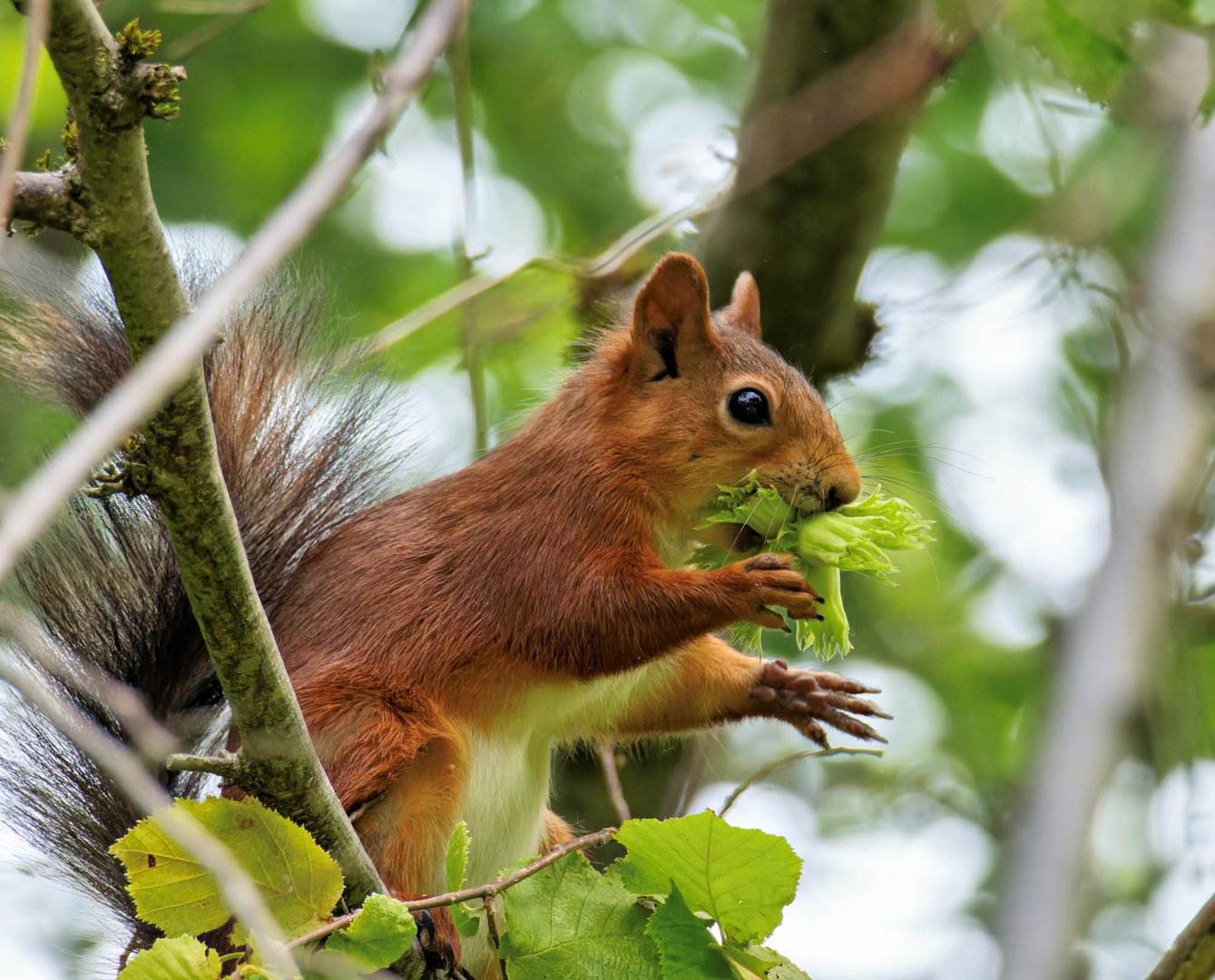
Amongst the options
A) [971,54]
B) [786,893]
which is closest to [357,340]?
[786,893]

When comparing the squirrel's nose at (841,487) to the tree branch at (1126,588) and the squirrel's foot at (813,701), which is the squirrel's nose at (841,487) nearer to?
the squirrel's foot at (813,701)

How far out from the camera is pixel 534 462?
9.75 ft

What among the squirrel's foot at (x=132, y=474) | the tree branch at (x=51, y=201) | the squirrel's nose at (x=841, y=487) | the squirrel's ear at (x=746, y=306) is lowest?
the squirrel's foot at (x=132, y=474)

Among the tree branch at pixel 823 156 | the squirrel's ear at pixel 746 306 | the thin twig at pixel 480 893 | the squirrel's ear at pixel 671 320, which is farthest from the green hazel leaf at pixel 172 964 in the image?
the tree branch at pixel 823 156

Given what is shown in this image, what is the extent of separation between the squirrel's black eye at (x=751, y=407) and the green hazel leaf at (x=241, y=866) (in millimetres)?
1432

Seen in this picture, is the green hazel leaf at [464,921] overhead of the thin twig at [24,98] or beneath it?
beneath

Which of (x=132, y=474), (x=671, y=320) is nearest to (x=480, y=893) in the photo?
(x=132, y=474)

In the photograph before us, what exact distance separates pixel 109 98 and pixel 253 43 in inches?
160

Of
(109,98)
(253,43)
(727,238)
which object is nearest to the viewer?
(109,98)

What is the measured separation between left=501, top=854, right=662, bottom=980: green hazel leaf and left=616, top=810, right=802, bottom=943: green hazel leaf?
7 centimetres

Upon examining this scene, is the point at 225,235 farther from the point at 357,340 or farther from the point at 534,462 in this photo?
the point at 534,462

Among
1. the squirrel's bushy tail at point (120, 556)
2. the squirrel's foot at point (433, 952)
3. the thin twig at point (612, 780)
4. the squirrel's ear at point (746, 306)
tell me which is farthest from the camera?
the squirrel's ear at point (746, 306)

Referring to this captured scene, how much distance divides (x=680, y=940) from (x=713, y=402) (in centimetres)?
132

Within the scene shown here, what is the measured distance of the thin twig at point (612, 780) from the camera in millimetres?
2967
